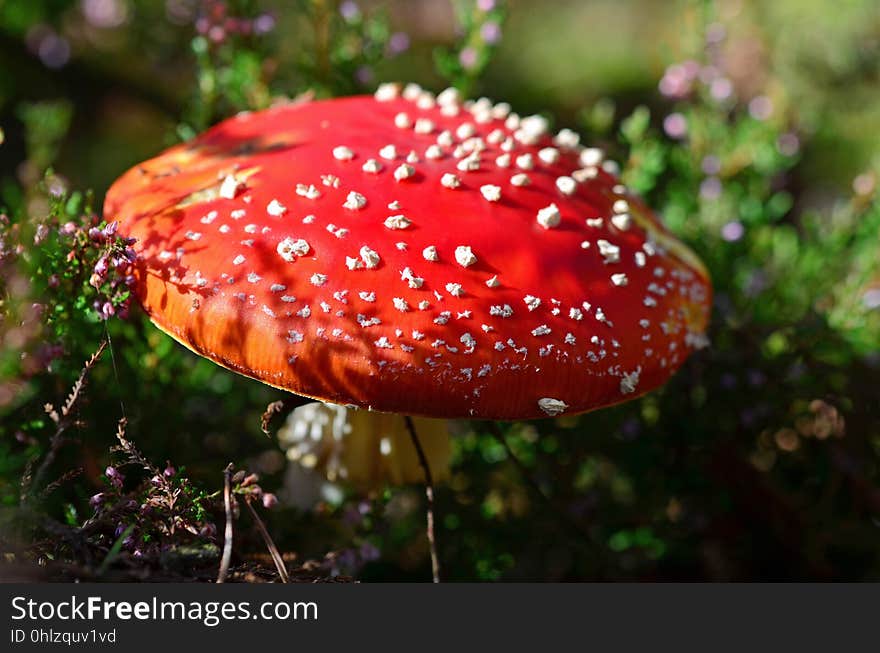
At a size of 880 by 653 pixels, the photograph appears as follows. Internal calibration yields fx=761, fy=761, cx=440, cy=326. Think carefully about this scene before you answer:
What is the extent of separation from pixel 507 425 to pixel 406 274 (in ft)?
2.91

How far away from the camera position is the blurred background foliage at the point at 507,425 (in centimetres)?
127

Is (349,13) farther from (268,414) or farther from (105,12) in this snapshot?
(105,12)

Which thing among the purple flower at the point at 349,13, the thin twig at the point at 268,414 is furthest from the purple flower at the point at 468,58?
the thin twig at the point at 268,414

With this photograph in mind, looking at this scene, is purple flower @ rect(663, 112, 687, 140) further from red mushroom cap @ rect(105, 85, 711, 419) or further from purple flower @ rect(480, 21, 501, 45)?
red mushroom cap @ rect(105, 85, 711, 419)

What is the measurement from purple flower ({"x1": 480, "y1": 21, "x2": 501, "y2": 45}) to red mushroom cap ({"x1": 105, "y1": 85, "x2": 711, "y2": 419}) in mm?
867

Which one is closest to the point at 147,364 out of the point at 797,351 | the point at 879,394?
the point at 797,351

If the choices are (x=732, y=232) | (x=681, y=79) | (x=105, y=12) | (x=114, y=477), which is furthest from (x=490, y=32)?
(x=105, y=12)

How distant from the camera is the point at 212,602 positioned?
1.16 metres

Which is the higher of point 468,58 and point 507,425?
point 468,58

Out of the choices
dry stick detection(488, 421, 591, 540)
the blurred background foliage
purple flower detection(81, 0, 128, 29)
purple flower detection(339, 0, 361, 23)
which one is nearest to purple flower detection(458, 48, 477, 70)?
the blurred background foliage

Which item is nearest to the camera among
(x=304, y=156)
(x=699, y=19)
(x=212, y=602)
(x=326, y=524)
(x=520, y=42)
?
(x=212, y=602)

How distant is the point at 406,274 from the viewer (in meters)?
1.20

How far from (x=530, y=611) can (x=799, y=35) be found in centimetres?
371

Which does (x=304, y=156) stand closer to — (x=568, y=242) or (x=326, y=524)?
(x=568, y=242)
